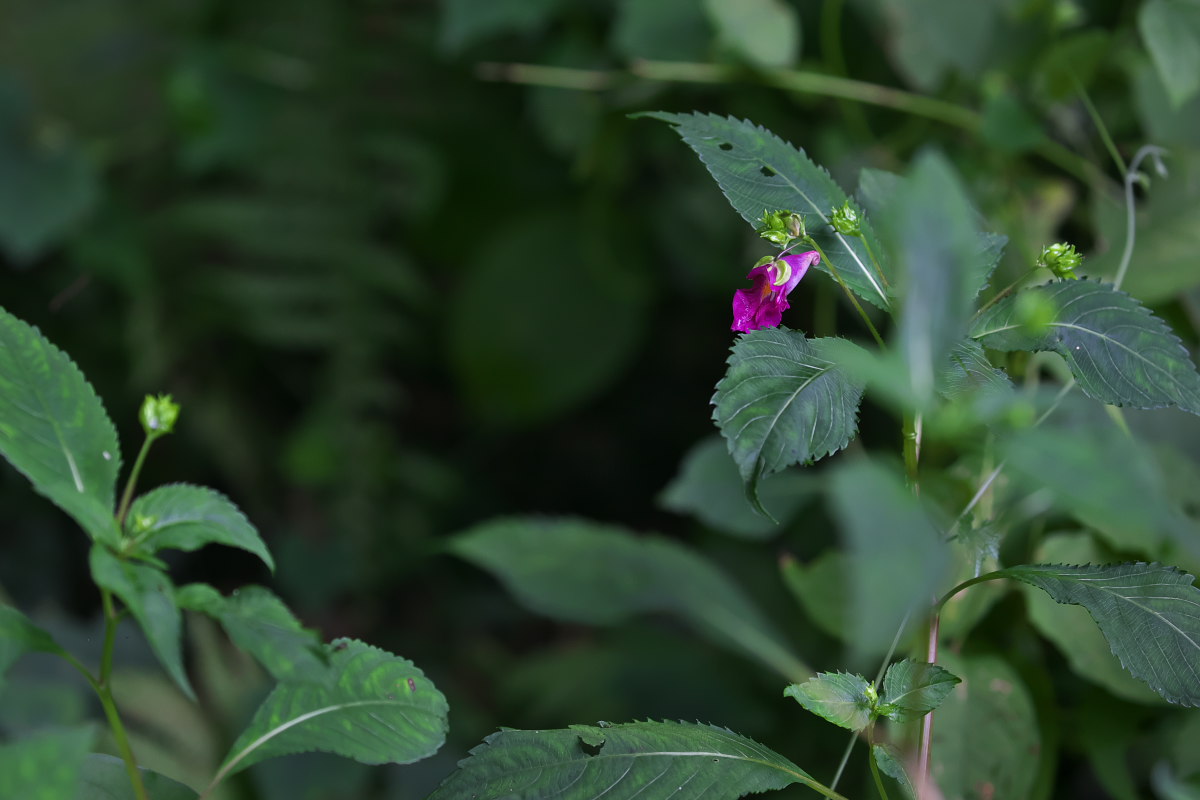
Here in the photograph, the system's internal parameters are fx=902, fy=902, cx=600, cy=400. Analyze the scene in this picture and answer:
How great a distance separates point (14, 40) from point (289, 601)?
1033 millimetres

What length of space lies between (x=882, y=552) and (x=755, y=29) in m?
0.78

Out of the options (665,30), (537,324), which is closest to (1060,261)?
(665,30)

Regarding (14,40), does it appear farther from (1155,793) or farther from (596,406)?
(1155,793)

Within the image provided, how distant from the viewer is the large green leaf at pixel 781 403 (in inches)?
14.4

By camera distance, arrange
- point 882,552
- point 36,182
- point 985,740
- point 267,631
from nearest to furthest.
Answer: point 882,552 → point 267,631 → point 985,740 → point 36,182

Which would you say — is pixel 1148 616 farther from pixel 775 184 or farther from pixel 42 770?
pixel 42 770

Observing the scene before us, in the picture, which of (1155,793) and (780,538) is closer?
(1155,793)

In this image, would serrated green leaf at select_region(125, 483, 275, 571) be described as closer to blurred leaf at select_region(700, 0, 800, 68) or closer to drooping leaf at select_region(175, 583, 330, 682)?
drooping leaf at select_region(175, 583, 330, 682)

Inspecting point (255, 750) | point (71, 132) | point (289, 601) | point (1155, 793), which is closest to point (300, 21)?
point (71, 132)

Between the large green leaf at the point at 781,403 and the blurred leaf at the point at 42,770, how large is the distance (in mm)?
259

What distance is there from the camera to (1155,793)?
0.71 m

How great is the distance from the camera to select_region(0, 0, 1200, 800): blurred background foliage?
1.15 meters

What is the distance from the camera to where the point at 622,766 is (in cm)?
45

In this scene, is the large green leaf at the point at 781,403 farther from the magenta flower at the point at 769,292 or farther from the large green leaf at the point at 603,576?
the large green leaf at the point at 603,576
